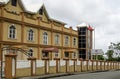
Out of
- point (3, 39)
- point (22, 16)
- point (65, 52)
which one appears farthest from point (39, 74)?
point (65, 52)

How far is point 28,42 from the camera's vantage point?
4825 cm

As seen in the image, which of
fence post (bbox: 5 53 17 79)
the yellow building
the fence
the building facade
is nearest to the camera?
fence post (bbox: 5 53 17 79)

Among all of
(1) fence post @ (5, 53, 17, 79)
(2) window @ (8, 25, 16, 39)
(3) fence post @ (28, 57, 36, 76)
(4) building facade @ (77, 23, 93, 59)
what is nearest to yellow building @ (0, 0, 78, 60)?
(2) window @ (8, 25, 16, 39)

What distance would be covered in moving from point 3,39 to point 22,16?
567 cm

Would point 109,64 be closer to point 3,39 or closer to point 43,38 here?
point 43,38

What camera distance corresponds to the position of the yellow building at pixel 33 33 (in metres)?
43.2

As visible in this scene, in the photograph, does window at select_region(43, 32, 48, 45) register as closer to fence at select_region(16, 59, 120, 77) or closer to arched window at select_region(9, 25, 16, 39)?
arched window at select_region(9, 25, 16, 39)

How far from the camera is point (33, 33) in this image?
164ft

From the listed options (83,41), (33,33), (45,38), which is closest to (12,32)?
(33,33)

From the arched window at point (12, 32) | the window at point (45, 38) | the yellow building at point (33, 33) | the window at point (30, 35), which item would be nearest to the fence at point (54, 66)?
the yellow building at point (33, 33)

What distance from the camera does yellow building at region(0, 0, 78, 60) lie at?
43209 mm

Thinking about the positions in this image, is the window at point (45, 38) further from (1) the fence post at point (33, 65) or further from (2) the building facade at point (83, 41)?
(1) the fence post at point (33, 65)

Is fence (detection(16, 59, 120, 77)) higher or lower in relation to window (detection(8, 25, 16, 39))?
lower

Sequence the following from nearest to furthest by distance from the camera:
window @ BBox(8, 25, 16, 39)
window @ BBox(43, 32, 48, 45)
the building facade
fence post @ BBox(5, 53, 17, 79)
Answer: fence post @ BBox(5, 53, 17, 79)
window @ BBox(8, 25, 16, 39)
window @ BBox(43, 32, 48, 45)
the building facade
